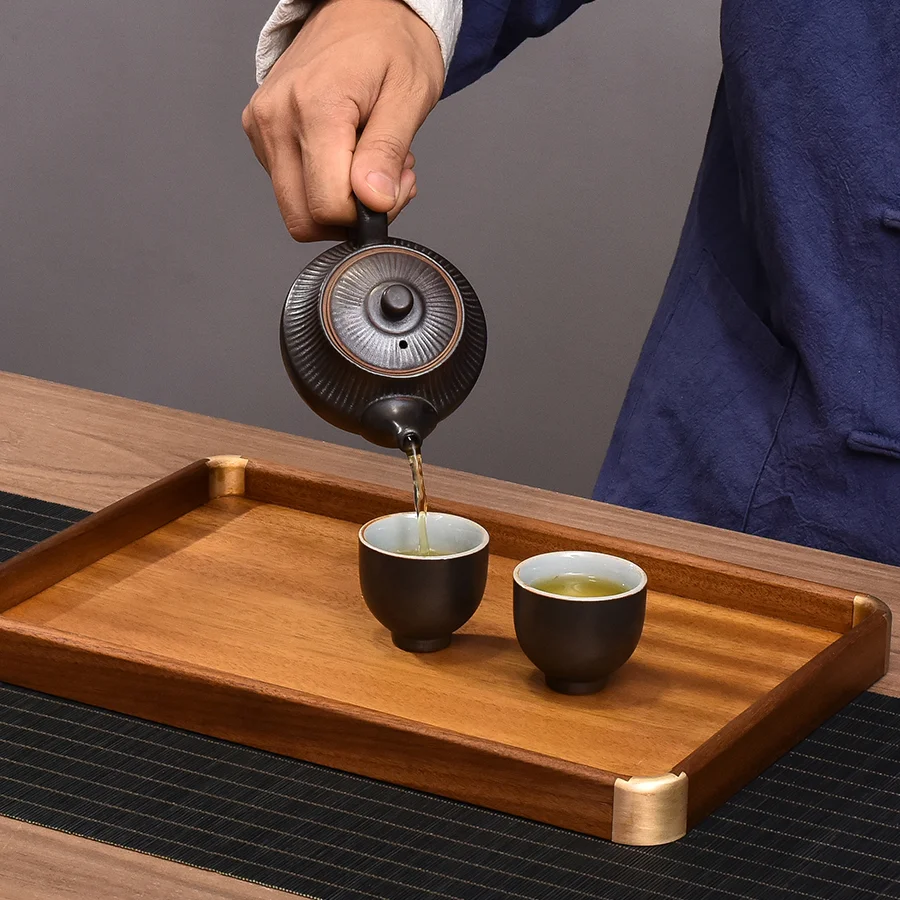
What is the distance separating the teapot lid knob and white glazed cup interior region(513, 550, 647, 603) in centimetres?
20

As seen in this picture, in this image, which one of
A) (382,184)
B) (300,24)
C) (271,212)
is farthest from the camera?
(271,212)

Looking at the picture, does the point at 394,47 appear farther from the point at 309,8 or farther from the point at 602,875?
the point at 602,875

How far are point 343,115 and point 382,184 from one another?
0.09 metres

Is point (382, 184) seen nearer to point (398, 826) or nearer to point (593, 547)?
point (593, 547)

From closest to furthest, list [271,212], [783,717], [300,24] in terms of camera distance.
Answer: [783,717]
[300,24]
[271,212]

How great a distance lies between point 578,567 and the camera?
3.38ft

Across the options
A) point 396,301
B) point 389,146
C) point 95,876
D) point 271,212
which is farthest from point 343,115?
point 271,212

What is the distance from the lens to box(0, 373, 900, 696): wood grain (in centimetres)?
124

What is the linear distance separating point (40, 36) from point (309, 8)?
8.03 feet

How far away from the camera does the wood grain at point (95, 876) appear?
778mm

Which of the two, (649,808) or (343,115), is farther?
(343,115)

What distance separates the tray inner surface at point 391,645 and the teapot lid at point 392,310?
0.57 feet

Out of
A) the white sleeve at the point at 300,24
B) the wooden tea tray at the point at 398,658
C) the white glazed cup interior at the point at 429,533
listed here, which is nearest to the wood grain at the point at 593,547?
the wooden tea tray at the point at 398,658

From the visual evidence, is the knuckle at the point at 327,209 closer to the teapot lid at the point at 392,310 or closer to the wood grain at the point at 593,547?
the teapot lid at the point at 392,310
